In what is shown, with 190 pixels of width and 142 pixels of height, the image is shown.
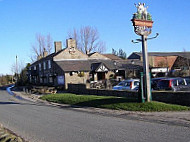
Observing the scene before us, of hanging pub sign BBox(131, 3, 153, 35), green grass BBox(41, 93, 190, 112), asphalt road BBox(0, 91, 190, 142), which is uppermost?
hanging pub sign BBox(131, 3, 153, 35)

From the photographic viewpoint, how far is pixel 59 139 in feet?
26.0

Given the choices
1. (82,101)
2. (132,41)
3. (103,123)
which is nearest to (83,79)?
(82,101)

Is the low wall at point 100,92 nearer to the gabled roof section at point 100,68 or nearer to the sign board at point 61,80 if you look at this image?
the sign board at point 61,80

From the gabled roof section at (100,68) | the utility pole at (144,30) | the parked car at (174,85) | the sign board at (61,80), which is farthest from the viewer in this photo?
the gabled roof section at (100,68)

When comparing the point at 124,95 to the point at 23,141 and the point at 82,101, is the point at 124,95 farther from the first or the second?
the point at 23,141

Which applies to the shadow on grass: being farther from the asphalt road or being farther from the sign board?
the sign board

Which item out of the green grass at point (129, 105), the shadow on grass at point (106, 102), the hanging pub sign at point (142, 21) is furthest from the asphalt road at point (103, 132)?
the hanging pub sign at point (142, 21)

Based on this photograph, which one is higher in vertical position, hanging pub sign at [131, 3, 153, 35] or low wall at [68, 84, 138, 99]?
hanging pub sign at [131, 3, 153, 35]

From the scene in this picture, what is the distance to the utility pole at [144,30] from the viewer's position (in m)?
13.9

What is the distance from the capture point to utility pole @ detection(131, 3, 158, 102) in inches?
546

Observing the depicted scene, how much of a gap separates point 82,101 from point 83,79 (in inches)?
876

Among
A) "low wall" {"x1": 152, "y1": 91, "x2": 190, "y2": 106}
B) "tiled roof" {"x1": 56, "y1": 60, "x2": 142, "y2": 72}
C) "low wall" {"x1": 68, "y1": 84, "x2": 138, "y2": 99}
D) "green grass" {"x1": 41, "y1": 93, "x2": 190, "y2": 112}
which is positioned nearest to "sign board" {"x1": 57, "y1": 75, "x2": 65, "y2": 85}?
"tiled roof" {"x1": 56, "y1": 60, "x2": 142, "y2": 72}

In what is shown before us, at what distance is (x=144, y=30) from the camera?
14281mm

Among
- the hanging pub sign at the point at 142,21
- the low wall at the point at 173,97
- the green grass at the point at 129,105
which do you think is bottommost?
the green grass at the point at 129,105
